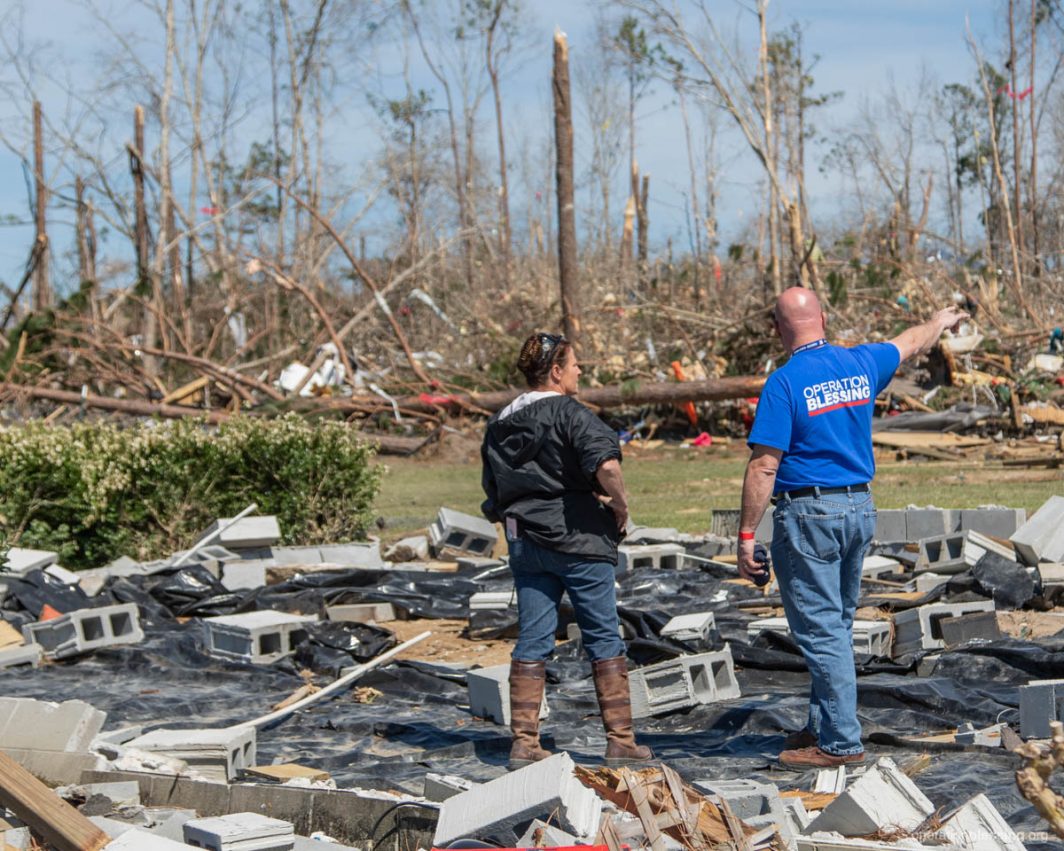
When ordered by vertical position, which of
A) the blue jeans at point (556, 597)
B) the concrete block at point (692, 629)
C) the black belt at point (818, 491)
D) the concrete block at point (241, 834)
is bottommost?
the concrete block at point (692, 629)

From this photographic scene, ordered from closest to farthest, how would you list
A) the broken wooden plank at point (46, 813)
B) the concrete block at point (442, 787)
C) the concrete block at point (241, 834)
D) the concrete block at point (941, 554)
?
the concrete block at point (241, 834) → the broken wooden plank at point (46, 813) → the concrete block at point (442, 787) → the concrete block at point (941, 554)

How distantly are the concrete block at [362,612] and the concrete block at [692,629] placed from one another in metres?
2.30

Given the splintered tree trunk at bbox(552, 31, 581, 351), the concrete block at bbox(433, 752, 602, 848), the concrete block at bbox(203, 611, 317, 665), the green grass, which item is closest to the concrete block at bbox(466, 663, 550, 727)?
the concrete block at bbox(203, 611, 317, 665)

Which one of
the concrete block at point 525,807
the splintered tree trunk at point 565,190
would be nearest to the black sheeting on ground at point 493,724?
the concrete block at point 525,807

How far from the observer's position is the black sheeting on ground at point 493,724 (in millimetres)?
5254

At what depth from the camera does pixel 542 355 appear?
5.28 meters

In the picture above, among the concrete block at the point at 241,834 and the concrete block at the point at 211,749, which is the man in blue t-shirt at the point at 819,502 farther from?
the concrete block at the point at 211,749

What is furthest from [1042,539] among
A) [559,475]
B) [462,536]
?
[462,536]

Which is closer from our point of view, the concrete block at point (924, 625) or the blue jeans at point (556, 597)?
the blue jeans at point (556, 597)

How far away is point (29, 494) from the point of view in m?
11.0

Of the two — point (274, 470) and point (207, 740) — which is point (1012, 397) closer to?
point (274, 470)

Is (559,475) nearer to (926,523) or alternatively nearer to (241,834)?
(241,834)

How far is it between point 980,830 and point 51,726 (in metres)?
3.46

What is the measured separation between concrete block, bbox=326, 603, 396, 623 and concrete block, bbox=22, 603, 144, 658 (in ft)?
3.96
